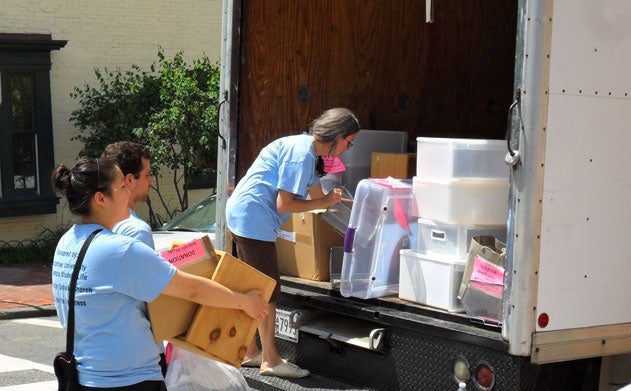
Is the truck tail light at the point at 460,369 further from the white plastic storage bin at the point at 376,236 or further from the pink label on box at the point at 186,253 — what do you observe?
the pink label on box at the point at 186,253

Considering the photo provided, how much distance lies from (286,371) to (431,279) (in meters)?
1.00

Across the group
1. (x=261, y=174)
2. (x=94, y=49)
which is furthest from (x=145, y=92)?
(x=261, y=174)

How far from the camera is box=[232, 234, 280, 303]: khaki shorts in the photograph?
5.23 m

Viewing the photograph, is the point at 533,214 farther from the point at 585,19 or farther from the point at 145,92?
the point at 145,92

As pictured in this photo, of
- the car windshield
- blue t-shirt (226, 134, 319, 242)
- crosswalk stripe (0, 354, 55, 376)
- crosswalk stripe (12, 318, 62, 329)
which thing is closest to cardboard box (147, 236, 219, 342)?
blue t-shirt (226, 134, 319, 242)

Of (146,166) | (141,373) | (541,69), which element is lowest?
(141,373)

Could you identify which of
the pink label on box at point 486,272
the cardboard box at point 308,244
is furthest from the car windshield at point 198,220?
the pink label on box at point 486,272

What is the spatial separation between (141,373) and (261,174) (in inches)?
79.2

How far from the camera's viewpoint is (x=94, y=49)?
580 inches

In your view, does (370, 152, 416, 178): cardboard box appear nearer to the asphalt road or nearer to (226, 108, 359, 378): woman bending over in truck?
(226, 108, 359, 378): woman bending over in truck

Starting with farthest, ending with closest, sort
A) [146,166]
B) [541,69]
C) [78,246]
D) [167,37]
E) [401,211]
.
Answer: [167,37]
[401,211]
[146,166]
[541,69]
[78,246]

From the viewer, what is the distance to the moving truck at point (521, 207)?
394cm

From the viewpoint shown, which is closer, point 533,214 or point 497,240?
point 533,214

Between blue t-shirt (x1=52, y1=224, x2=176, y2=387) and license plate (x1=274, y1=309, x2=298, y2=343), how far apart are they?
1.83m
